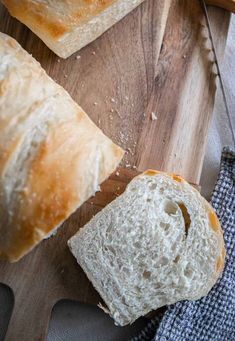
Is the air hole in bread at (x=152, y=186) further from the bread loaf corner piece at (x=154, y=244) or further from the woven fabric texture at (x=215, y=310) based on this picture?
A: the woven fabric texture at (x=215, y=310)

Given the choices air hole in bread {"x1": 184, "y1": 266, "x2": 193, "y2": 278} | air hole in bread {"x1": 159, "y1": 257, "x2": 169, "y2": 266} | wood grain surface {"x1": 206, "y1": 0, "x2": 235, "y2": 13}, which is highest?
wood grain surface {"x1": 206, "y1": 0, "x2": 235, "y2": 13}

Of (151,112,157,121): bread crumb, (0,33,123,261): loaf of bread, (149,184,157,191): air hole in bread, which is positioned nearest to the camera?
(0,33,123,261): loaf of bread

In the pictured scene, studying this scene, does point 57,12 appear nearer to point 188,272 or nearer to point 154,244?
point 154,244

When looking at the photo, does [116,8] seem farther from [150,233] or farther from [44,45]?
[150,233]

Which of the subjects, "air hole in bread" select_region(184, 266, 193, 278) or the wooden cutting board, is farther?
the wooden cutting board

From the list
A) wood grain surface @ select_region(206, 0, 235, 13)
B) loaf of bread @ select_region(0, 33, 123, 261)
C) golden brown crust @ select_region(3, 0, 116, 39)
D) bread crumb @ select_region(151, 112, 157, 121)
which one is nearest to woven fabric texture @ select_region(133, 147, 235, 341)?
bread crumb @ select_region(151, 112, 157, 121)

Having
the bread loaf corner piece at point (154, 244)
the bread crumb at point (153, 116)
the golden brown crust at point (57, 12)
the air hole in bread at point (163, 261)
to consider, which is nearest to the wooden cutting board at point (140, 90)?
the bread crumb at point (153, 116)

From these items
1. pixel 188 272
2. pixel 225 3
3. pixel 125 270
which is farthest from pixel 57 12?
pixel 188 272

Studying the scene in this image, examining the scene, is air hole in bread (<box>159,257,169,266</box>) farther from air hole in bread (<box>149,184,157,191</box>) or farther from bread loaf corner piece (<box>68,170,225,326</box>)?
air hole in bread (<box>149,184,157,191</box>)

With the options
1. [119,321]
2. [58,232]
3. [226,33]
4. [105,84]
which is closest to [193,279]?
[119,321]
